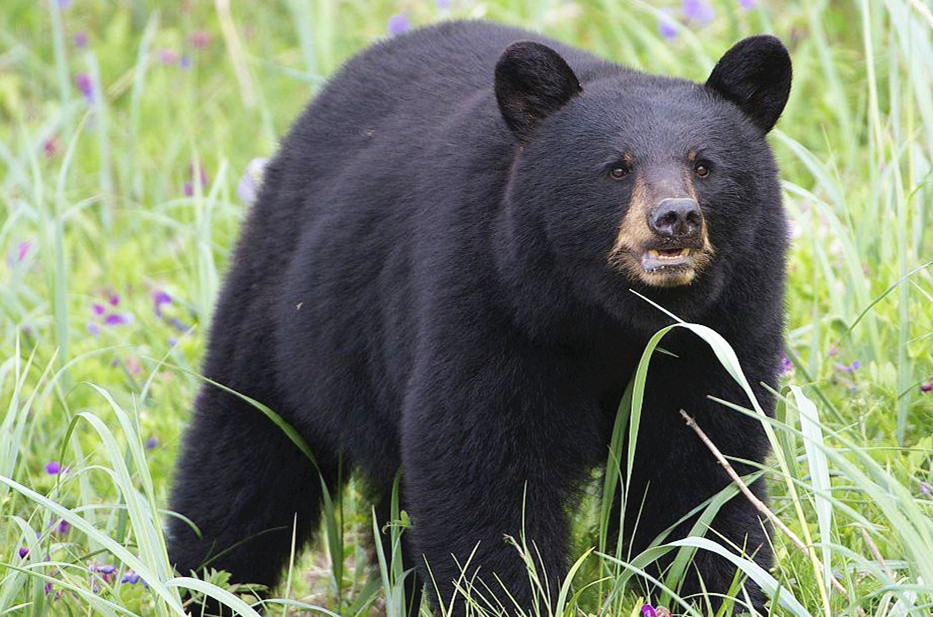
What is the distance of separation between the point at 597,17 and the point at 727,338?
15.2ft

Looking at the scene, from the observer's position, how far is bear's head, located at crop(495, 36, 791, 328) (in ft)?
11.0

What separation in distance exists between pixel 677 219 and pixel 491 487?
30.8 inches

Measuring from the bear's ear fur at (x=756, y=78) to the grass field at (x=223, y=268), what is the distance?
0.52m

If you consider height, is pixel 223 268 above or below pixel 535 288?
below

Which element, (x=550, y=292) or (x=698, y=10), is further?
(x=698, y=10)

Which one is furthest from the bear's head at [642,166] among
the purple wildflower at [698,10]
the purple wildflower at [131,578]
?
the purple wildflower at [698,10]

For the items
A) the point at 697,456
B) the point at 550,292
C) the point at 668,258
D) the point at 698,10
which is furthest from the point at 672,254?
the point at 698,10

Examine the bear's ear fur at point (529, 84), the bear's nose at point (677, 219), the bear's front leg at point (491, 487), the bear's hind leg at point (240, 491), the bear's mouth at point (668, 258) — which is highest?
the bear's ear fur at point (529, 84)

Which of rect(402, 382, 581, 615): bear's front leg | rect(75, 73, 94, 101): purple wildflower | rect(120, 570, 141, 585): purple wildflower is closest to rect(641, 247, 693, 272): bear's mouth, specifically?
rect(402, 382, 581, 615): bear's front leg

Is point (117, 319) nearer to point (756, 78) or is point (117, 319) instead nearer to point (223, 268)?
point (223, 268)

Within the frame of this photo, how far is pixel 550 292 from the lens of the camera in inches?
137

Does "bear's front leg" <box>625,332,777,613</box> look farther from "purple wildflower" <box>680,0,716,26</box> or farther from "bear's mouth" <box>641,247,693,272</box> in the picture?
"purple wildflower" <box>680,0,716,26</box>

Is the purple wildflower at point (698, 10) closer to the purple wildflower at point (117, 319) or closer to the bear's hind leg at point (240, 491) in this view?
the purple wildflower at point (117, 319)

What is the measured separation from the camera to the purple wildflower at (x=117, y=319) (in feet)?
18.9
